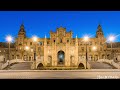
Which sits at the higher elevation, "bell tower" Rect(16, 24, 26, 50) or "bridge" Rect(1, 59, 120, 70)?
"bell tower" Rect(16, 24, 26, 50)

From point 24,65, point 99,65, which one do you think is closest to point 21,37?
point 24,65

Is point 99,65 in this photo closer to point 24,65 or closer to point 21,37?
point 24,65

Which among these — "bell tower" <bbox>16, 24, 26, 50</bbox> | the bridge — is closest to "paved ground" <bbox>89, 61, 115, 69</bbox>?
the bridge

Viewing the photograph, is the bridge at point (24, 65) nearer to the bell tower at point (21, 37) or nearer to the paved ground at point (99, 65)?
the paved ground at point (99, 65)

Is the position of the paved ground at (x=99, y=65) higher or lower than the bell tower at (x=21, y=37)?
lower

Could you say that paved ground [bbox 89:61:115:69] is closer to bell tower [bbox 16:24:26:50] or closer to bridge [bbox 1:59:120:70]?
bridge [bbox 1:59:120:70]

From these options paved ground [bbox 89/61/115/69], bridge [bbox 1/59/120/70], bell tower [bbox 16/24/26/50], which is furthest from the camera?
paved ground [bbox 89/61/115/69]

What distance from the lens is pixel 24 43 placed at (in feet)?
34.1

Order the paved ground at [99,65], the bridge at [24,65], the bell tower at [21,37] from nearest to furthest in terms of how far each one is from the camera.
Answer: the bell tower at [21,37]
the bridge at [24,65]
the paved ground at [99,65]

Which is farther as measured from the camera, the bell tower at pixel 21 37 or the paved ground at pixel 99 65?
the paved ground at pixel 99 65

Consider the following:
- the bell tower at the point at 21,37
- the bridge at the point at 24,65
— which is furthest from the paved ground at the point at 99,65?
the bell tower at the point at 21,37
